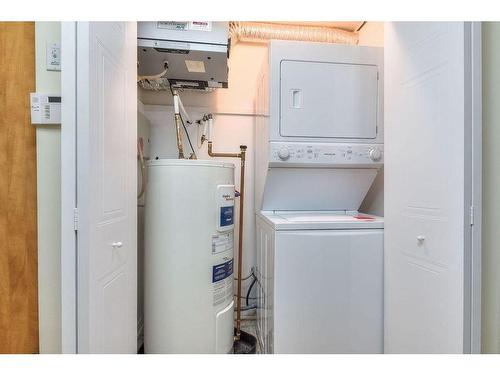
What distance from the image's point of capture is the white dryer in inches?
54.6

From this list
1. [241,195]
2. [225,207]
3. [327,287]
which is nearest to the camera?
[327,287]

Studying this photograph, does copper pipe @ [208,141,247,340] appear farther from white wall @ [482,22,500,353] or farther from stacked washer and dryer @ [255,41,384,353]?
white wall @ [482,22,500,353]

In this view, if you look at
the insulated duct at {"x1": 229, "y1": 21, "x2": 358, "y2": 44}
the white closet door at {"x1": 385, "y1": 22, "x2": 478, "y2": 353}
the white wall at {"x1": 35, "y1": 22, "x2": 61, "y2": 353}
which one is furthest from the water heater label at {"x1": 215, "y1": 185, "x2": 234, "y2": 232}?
the insulated duct at {"x1": 229, "y1": 21, "x2": 358, "y2": 44}

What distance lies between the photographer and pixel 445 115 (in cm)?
101

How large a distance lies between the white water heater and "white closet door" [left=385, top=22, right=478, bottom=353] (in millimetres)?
951

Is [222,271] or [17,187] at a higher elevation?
[17,187]

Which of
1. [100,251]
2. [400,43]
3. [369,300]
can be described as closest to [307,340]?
[369,300]

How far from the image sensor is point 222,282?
1.60m

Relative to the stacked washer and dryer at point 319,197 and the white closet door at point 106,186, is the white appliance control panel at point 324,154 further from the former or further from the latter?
the white closet door at point 106,186

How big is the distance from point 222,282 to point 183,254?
317 millimetres

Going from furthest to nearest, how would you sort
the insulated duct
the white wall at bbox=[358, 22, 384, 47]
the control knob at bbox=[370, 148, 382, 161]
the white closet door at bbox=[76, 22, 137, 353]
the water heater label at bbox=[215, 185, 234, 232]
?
1. the insulated duct
2. the white wall at bbox=[358, 22, 384, 47]
3. the control knob at bbox=[370, 148, 382, 161]
4. the water heater label at bbox=[215, 185, 234, 232]
5. the white closet door at bbox=[76, 22, 137, 353]

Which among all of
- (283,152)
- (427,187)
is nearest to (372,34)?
(283,152)

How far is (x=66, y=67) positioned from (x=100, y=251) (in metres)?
0.66

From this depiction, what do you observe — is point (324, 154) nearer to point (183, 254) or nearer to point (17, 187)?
point (183, 254)
